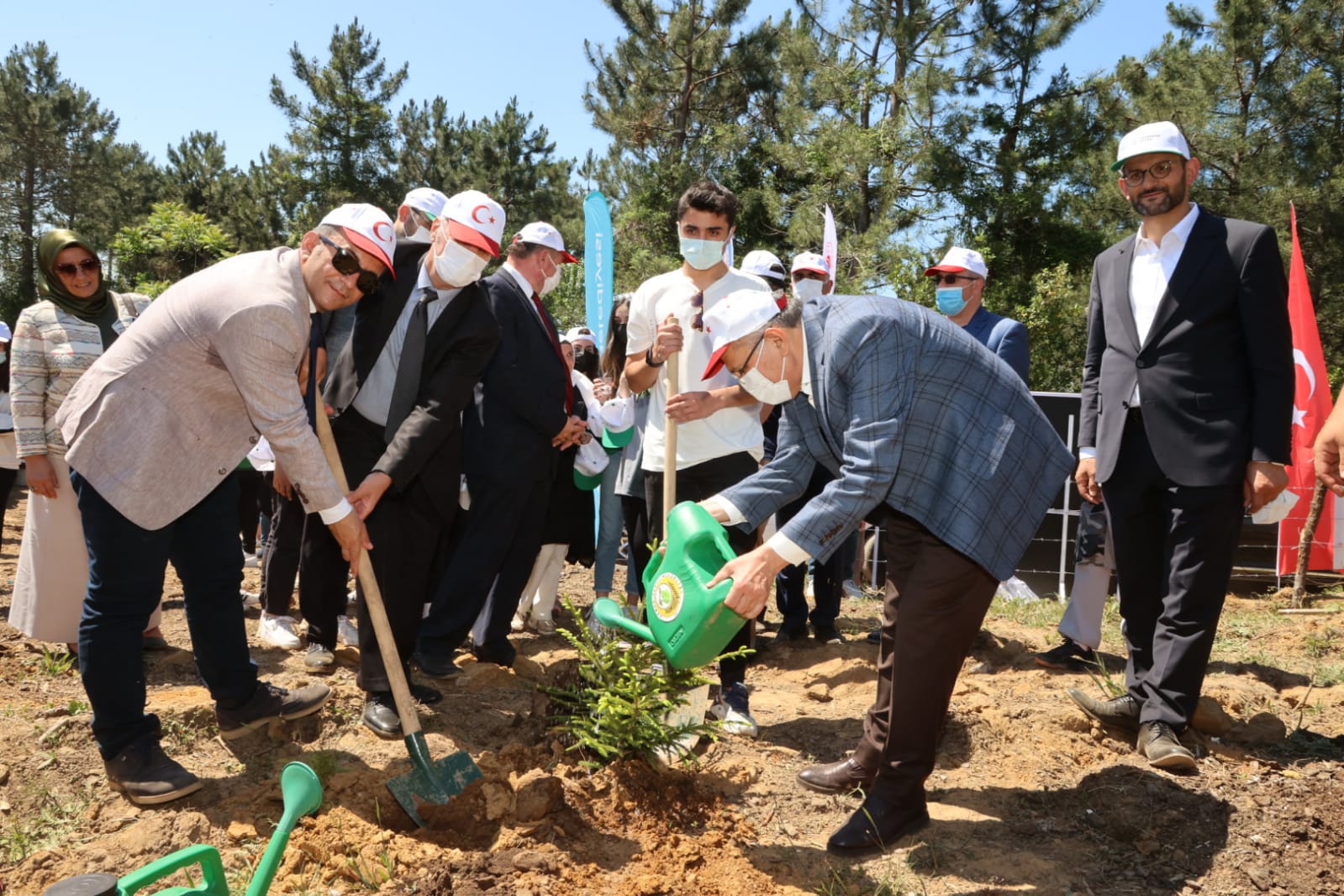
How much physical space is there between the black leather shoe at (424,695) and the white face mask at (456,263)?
153 cm

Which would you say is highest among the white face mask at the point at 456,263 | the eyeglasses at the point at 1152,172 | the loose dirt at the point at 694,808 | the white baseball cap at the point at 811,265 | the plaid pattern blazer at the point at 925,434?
the eyeglasses at the point at 1152,172

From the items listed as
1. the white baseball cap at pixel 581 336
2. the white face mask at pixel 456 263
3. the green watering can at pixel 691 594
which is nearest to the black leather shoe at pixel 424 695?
the green watering can at pixel 691 594

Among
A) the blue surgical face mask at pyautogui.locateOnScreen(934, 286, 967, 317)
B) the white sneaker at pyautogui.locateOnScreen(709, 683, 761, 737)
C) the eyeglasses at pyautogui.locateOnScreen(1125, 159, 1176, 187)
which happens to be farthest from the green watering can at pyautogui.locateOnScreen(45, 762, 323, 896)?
the blue surgical face mask at pyautogui.locateOnScreen(934, 286, 967, 317)

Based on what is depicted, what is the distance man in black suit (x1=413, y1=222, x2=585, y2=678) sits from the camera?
4105 millimetres

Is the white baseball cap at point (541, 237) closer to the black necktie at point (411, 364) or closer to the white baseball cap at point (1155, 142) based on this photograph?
the black necktie at point (411, 364)

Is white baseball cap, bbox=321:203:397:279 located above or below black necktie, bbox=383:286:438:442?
above

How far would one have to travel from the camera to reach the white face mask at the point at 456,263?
3.64 metres

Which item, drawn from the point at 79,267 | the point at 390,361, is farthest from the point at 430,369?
the point at 79,267

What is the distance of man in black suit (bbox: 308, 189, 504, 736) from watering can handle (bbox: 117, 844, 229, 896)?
153cm

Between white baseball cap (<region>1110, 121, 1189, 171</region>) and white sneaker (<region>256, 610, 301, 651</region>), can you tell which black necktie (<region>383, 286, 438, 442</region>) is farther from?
white baseball cap (<region>1110, 121, 1189, 171</region>)

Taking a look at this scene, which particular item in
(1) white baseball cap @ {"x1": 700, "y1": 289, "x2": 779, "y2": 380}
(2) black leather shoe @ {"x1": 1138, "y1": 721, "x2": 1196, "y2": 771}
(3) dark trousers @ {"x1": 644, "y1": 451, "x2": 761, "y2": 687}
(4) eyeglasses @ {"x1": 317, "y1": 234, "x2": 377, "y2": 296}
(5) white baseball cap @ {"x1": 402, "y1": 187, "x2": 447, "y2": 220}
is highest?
(5) white baseball cap @ {"x1": 402, "y1": 187, "x2": 447, "y2": 220}

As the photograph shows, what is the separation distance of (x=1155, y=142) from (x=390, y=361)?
111 inches

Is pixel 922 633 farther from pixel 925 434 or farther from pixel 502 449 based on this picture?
pixel 502 449

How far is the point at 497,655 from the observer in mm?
4516
